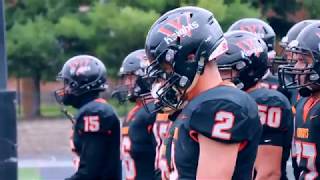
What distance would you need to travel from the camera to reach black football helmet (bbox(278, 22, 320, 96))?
5.23 metres

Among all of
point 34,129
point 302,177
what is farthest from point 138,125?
point 34,129

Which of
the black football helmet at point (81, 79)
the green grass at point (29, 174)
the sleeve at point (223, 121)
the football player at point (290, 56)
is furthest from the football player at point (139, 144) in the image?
the green grass at point (29, 174)

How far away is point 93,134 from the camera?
713 cm

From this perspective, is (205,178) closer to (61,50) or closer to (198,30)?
(198,30)

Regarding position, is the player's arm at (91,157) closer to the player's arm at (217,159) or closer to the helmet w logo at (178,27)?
the helmet w logo at (178,27)

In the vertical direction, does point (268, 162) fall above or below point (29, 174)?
above

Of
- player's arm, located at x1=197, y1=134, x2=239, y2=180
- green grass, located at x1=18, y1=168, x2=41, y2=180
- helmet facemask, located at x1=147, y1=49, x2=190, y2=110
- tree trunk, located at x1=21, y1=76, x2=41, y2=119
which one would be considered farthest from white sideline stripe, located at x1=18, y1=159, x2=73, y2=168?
player's arm, located at x1=197, y1=134, x2=239, y2=180

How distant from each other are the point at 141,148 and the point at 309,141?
7.18ft

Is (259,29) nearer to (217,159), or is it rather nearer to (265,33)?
(265,33)

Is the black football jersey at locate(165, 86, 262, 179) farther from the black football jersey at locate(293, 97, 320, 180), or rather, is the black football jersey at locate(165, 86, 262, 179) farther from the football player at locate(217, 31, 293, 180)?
the football player at locate(217, 31, 293, 180)

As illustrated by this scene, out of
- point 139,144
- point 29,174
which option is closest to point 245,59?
point 139,144

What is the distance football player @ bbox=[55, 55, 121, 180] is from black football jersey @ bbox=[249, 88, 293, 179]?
159 centimetres

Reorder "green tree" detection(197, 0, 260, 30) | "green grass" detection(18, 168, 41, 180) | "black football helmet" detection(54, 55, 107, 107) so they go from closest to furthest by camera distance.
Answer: "black football helmet" detection(54, 55, 107, 107) < "green tree" detection(197, 0, 260, 30) < "green grass" detection(18, 168, 41, 180)

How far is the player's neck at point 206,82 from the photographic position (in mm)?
4113
